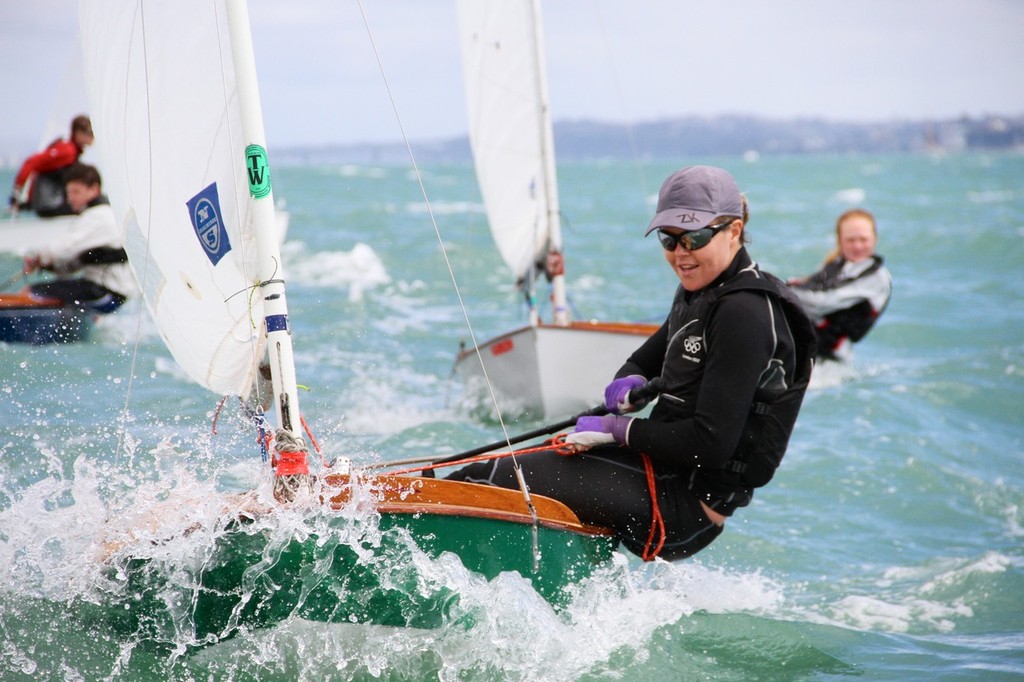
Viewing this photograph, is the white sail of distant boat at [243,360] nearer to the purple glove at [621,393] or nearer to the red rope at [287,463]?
the red rope at [287,463]

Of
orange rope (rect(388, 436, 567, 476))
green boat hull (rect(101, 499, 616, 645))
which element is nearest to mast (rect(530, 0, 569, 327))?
orange rope (rect(388, 436, 567, 476))

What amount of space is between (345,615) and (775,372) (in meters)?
1.36

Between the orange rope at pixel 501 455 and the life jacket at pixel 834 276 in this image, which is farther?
the life jacket at pixel 834 276

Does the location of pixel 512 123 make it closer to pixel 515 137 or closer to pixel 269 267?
pixel 515 137

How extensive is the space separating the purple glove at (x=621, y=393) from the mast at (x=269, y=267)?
0.94 metres

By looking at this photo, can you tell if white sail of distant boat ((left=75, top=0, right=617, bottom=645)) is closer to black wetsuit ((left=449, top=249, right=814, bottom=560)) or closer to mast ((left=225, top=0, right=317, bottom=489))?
mast ((left=225, top=0, right=317, bottom=489))

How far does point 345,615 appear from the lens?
2934mm

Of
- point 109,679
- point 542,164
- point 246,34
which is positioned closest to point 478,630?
point 109,679

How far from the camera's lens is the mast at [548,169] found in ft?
26.1

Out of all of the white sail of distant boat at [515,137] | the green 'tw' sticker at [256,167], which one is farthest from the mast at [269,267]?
the white sail of distant boat at [515,137]

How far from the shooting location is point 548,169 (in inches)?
323

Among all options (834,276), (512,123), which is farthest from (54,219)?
(834,276)

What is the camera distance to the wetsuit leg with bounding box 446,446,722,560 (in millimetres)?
3115

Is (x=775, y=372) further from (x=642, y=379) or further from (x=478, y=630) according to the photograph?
(x=478, y=630)
